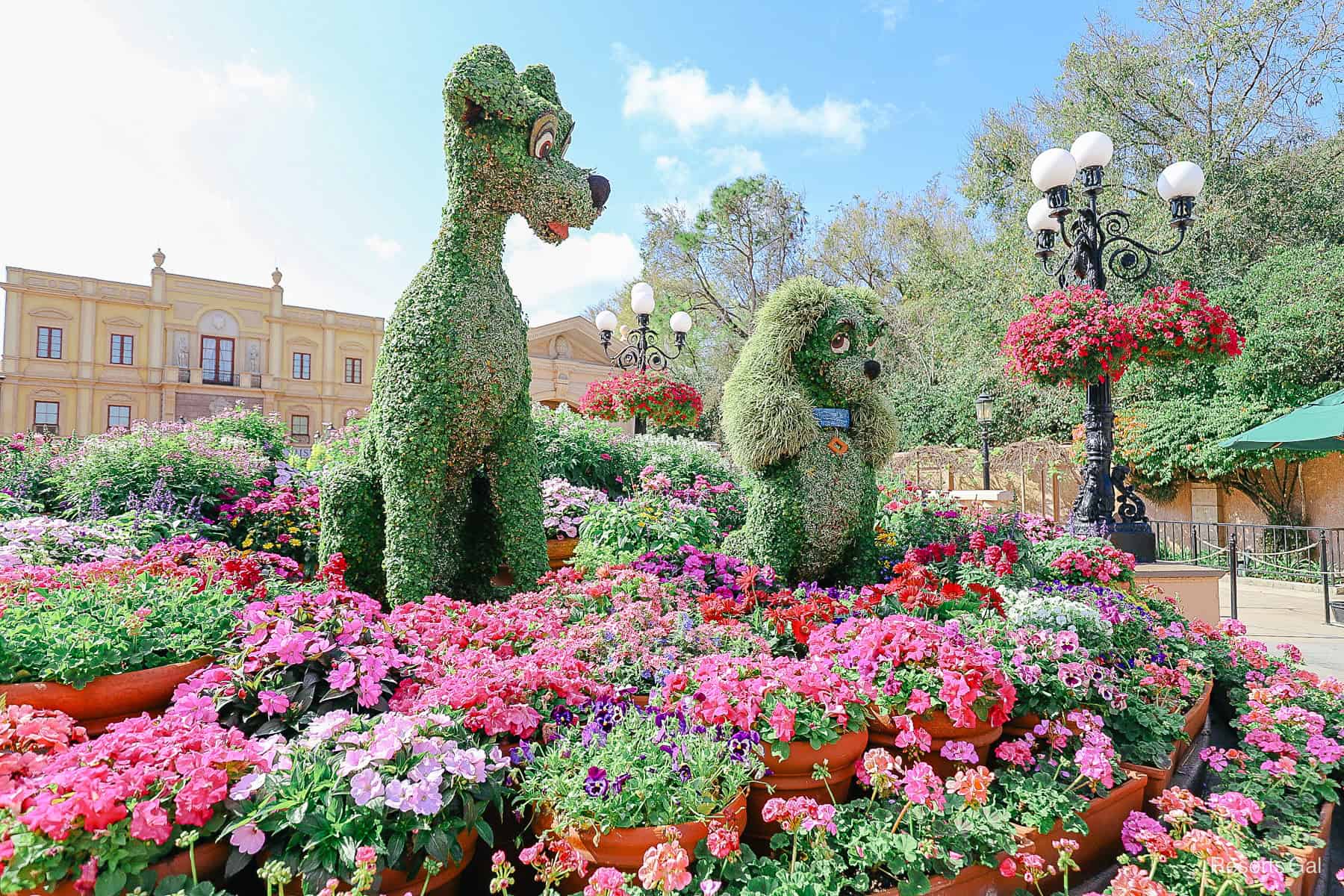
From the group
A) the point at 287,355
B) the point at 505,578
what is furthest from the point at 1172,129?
the point at 287,355

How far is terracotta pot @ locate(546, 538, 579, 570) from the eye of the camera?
4.80 metres

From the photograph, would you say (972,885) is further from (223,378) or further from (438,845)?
(223,378)

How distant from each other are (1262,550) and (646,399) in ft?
35.6

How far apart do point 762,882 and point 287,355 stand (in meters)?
30.3

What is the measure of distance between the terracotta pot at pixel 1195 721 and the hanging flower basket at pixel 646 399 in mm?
6451

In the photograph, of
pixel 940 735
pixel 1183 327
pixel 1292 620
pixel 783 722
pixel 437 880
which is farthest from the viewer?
pixel 1292 620

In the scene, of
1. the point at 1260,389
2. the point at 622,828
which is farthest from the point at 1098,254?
the point at 1260,389

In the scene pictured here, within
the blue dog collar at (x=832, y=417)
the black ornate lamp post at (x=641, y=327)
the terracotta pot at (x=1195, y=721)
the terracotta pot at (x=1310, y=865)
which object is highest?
the black ornate lamp post at (x=641, y=327)

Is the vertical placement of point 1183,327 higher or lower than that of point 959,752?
higher

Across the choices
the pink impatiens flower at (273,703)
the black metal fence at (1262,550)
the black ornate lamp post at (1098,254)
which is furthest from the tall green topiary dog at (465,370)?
the black metal fence at (1262,550)

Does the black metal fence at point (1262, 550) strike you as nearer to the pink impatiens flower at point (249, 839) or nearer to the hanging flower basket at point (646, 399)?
the hanging flower basket at point (646, 399)

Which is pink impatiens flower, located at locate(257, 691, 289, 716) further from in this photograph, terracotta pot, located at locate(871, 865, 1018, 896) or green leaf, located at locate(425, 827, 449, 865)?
terracotta pot, located at locate(871, 865, 1018, 896)

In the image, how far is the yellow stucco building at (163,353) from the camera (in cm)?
2316

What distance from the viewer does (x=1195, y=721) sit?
295cm
